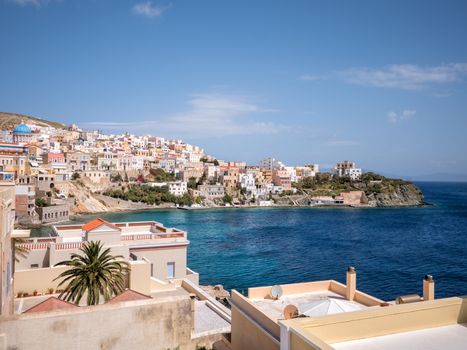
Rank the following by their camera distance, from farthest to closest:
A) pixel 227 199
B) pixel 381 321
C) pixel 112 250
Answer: pixel 227 199
pixel 112 250
pixel 381 321

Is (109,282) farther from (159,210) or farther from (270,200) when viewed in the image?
(270,200)

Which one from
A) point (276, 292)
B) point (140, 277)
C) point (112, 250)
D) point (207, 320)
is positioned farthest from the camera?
point (112, 250)

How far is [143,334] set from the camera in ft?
25.4

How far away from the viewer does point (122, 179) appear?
98.1 metres

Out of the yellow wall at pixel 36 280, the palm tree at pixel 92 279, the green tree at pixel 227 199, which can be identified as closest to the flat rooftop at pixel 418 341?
the palm tree at pixel 92 279

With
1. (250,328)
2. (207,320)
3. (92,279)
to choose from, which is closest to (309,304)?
(250,328)

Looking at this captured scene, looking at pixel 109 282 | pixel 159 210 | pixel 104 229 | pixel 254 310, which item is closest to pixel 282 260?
pixel 104 229

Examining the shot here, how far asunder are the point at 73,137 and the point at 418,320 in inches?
5378

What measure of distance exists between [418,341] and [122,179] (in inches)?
3828

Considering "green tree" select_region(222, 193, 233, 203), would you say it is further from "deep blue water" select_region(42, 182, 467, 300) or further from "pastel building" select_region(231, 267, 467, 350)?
A: "pastel building" select_region(231, 267, 467, 350)

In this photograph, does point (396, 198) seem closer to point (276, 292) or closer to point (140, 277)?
point (140, 277)

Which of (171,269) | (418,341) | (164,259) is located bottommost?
(171,269)

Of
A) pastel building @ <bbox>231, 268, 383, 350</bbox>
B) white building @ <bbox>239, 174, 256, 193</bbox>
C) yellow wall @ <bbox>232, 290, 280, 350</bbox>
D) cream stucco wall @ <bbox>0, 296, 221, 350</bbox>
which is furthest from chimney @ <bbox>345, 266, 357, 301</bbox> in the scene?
white building @ <bbox>239, 174, 256, 193</bbox>

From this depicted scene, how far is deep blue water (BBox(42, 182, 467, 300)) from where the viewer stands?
31.6 m
